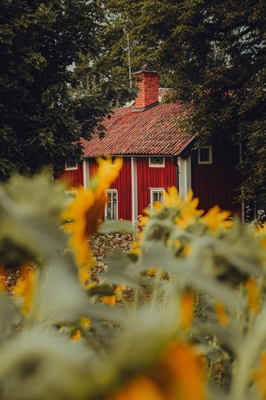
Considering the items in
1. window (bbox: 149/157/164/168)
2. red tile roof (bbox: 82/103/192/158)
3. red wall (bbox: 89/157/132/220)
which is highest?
red tile roof (bbox: 82/103/192/158)

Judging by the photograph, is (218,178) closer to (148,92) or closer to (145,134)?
(145,134)

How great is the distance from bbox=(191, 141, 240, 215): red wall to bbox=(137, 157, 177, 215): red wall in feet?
2.18

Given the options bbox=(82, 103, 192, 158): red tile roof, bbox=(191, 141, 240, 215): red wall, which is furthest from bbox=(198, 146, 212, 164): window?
bbox=(82, 103, 192, 158): red tile roof

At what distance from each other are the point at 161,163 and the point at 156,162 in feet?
0.61

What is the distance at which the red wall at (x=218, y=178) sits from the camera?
15.8 metres

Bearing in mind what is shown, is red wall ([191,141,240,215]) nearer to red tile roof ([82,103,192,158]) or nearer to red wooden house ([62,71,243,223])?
red wooden house ([62,71,243,223])

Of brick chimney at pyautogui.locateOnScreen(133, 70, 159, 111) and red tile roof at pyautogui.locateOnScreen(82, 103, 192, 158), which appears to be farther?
brick chimney at pyautogui.locateOnScreen(133, 70, 159, 111)

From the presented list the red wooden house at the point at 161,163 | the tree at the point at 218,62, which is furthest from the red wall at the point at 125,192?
the tree at the point at 218,62

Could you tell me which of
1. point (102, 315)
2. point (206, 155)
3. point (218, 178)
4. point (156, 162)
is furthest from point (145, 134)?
point (102, 315)

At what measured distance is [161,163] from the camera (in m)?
16.2

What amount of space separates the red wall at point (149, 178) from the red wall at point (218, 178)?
0.67 metres

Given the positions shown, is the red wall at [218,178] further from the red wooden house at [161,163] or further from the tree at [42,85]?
the tree at [42,85]

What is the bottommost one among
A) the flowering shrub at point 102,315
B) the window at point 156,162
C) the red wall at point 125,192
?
the red wall at point 125,192

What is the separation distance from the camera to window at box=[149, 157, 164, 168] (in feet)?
53.3
